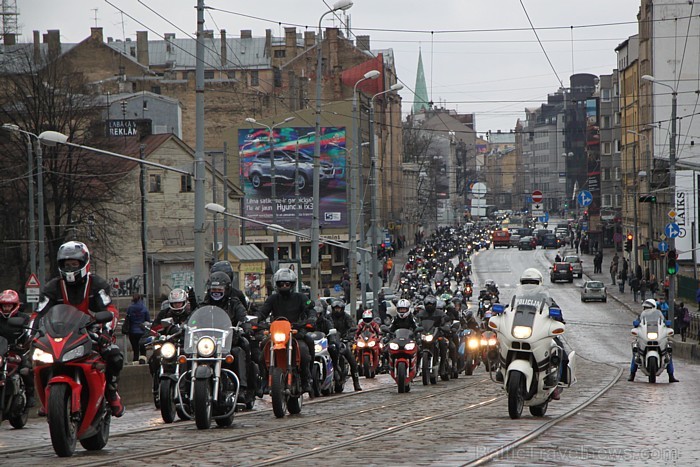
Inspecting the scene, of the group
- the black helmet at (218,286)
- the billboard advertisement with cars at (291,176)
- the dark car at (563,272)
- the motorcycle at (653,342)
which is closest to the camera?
the black helmet at (218,286)

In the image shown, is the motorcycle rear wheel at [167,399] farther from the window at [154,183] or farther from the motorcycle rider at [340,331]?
the window at [154,183]

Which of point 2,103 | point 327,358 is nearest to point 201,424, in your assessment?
point 327,358

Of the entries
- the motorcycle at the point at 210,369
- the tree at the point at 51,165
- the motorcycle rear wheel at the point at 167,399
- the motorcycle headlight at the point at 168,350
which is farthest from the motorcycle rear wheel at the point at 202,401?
the tree at the point at 51,165

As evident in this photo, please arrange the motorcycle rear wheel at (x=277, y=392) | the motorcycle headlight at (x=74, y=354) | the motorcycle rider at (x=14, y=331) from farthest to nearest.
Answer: the motorcycle rider at (x=14, y=331)
the motorcycle rear wheel at (x=277, y=392)
the motorcycle headlight at (x=74, y=354)

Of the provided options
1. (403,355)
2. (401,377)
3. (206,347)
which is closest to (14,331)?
(206,347)

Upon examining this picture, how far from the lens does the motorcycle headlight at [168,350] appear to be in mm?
15977

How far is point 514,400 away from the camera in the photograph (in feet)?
47.8

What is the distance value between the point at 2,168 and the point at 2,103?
16.0ft

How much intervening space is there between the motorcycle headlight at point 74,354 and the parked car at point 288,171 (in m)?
78.3

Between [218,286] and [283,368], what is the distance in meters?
1.57

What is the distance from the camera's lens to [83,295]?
11.9 metres

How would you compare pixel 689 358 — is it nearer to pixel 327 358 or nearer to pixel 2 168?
pixel 327 358

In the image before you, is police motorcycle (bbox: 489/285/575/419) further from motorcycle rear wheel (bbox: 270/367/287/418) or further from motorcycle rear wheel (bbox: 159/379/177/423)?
motorcycle rear wheel (bbox: 159/379/177/423)

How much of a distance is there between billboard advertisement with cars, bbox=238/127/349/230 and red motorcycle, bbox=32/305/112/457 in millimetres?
76591
